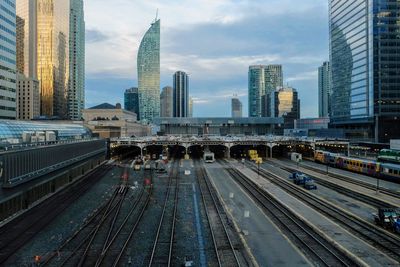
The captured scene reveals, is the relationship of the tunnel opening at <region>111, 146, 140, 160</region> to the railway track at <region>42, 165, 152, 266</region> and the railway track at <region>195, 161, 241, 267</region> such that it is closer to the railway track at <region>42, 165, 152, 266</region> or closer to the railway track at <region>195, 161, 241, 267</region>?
the railway track at <region>195, 161, 241, 267</region>

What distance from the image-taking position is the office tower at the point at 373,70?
149875 mm

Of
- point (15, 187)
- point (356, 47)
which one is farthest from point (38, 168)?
point (356, 47)

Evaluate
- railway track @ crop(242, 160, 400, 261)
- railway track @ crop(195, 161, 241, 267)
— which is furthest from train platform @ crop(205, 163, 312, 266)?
railway track @ crop(242, 160, 400, 261)

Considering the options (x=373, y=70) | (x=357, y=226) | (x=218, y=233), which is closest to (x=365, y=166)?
(x=357, y=226)

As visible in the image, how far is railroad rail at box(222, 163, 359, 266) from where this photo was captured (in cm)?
2686

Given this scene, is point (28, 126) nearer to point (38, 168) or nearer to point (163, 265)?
point (38, 168)

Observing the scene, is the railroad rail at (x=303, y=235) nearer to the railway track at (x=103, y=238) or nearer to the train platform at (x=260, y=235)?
the train platform at (x=260, y=235)

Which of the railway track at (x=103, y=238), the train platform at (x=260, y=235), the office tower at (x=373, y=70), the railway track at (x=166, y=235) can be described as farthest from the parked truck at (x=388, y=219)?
the office tower at (x=373, y=70)

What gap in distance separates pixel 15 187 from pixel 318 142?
95.2 meters

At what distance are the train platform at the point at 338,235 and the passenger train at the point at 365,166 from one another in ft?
58.4

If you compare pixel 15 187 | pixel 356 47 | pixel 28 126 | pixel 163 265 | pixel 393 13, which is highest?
pixel 393 13

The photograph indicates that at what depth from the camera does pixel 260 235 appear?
3297cm

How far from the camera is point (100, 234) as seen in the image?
33.8m

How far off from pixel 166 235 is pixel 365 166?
52500 mm
